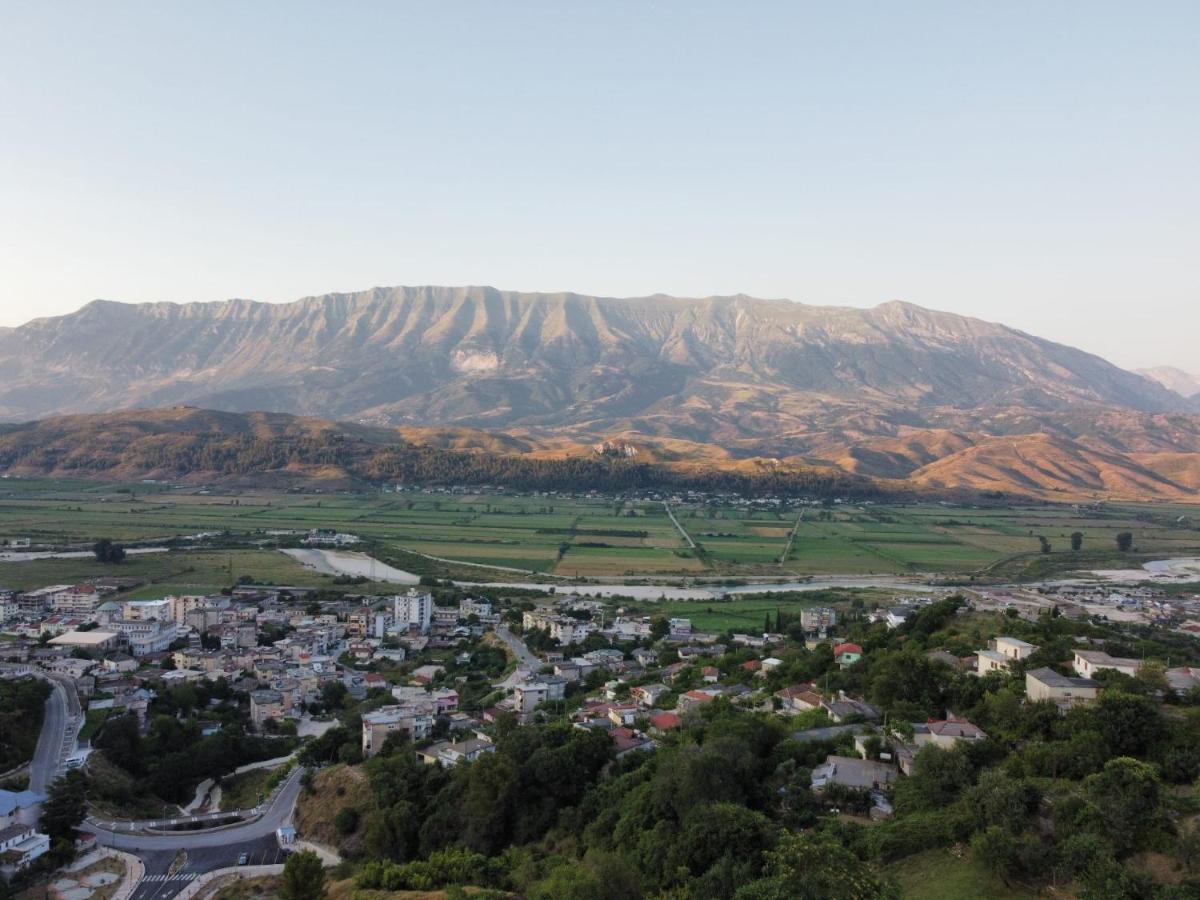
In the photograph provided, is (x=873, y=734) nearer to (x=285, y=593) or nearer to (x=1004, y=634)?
(x=1004, y=634)

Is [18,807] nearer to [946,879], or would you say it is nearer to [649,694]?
[649,694]

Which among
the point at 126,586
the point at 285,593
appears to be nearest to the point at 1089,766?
the point at 285,593

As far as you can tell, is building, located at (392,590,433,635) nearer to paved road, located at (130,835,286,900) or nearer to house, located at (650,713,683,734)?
house, located at (650,713,683,734)

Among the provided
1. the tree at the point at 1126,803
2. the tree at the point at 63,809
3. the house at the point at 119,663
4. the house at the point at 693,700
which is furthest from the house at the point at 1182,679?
the house at the point at 119,663

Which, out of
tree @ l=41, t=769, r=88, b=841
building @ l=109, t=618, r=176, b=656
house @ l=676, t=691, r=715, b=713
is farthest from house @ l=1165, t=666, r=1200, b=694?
building @ l=109, t=618, r=176, b=656

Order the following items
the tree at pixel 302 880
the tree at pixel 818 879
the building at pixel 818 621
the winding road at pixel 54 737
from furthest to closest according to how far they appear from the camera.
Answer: the building at pixel 818 621, the winding road at pixel 54 737, the tree at pixel 302 880, the tree at pixel 818 879

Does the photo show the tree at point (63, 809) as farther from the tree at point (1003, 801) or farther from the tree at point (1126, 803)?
the tree at point (1126, 803)
